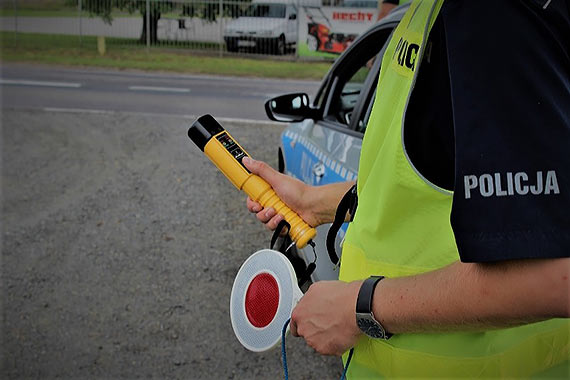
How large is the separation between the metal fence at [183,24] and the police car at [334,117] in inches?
711

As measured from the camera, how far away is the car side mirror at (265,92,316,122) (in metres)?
3.75

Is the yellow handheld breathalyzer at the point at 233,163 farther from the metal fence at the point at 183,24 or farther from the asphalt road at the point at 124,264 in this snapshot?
the metal fence at the point at 183,24

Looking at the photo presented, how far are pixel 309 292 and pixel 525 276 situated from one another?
0.40m

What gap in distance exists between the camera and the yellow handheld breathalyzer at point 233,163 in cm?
163

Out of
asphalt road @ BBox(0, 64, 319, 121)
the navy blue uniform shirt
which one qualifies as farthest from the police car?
asphalt road @ BBox(0, 64, 319, 121)

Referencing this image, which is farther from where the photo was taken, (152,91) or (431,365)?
(152,91)

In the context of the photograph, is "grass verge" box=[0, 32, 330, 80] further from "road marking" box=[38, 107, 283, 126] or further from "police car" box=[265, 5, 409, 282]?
"police car" box=[265, 5, 409, 282]

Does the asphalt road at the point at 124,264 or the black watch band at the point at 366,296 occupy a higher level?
the black watch band at the point at 366,296

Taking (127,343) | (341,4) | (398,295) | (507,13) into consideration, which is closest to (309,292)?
(398,295)

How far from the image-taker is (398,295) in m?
1.09

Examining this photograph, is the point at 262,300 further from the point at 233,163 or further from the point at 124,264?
the point at 124,264

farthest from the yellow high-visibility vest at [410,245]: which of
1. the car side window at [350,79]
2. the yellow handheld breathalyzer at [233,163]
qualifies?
the car side window at [350,79]

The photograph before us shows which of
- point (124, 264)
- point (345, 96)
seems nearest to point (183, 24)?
point (124, 264)

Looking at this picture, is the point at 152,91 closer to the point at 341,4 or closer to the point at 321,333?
the point at 341,4
